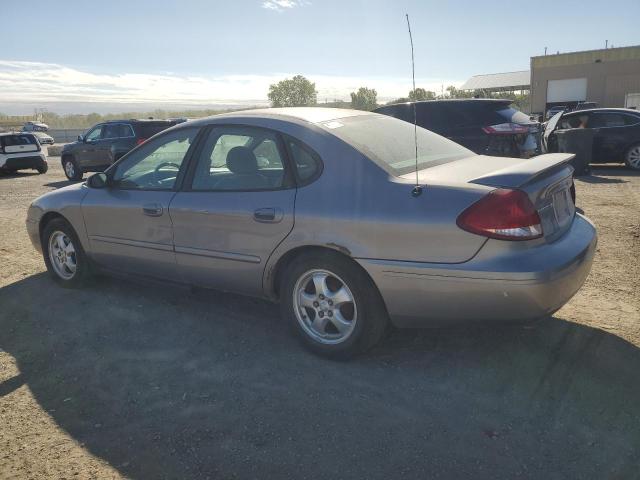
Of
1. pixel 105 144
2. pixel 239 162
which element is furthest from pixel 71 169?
pixel 239 162

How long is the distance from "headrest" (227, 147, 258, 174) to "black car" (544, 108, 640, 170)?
33.5 feet

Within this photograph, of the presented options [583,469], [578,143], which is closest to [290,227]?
[583,469]

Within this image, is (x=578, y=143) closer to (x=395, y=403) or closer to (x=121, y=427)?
(x=395, y=403)

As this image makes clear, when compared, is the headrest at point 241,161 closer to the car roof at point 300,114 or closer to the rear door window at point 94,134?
the car roof at point 300,114

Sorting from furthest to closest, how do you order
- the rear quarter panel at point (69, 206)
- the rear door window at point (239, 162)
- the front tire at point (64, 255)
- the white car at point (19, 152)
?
the white car at point (19, 152) < the front tire at point (64, 255) < the rear quarter panel at point (69, 206) < the rear door window at point (239, 162)

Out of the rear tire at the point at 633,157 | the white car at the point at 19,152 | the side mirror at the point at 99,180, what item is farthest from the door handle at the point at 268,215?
the white car at the point at 19,152

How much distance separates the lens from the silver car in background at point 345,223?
2.99 metres

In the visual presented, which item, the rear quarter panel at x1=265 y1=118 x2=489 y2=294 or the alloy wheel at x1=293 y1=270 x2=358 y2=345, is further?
the alloy wheel at x1=293 y1=270 x2=358 y2=345

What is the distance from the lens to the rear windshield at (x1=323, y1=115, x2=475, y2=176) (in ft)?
11.3

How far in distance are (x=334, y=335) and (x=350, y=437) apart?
0.89 metres

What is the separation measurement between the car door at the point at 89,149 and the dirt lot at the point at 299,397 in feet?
40.2

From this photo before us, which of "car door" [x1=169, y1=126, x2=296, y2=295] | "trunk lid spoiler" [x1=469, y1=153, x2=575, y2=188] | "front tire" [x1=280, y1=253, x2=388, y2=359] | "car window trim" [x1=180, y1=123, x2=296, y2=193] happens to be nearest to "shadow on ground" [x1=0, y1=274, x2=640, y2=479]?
"front tire" [x1=280, y1=253, x2=388, y2=359]

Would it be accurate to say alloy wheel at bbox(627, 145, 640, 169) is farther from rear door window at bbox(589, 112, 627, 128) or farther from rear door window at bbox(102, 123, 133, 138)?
rear door window at bbox(102, 123, 133, 138)

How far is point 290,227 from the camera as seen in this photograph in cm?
349
